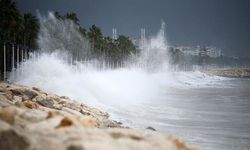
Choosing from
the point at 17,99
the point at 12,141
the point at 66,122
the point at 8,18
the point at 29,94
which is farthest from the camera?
the point at 8,18

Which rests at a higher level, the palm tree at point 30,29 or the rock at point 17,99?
the palm tree at point 30,29

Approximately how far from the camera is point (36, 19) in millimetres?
71125

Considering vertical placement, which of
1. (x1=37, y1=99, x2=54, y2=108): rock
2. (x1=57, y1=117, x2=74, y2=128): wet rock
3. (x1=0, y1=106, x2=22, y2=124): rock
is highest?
(x1=0, y1=106, x2=22, y2=124): rock

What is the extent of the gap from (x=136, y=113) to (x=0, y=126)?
16577 millimetres

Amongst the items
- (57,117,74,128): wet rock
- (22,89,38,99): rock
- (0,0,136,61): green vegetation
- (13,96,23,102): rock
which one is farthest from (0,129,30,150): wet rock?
(0,0,136,61): green vegetation

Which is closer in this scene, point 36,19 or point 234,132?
point 234,132

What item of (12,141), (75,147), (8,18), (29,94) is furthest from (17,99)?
(8,18)

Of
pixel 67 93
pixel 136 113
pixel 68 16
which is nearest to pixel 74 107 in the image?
pixel 136 113

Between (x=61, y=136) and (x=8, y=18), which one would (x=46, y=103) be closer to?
(x=61, y=136)

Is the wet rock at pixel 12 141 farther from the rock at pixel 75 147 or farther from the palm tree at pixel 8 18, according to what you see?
the palm tree at pixel 8 18

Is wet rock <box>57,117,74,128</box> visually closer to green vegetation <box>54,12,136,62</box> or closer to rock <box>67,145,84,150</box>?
rock <box>67,145,84,150</box>

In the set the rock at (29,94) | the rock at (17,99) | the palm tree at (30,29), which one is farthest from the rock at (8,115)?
the palm tree at (30,29)

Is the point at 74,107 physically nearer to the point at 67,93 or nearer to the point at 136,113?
the point at 136,113

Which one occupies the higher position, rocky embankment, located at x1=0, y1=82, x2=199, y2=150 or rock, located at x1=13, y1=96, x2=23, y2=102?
rocky embankment, located at x1=0, y1=82, x2=199, y2=150
